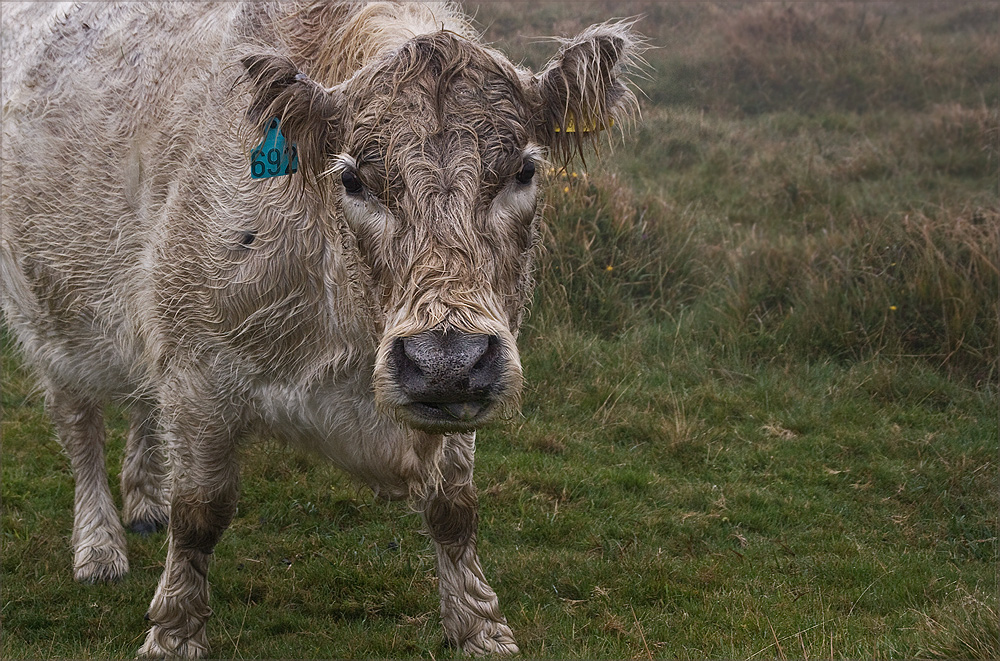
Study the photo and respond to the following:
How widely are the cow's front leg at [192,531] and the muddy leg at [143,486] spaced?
4.47ft

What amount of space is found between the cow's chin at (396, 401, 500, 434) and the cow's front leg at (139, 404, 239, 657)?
145 cm

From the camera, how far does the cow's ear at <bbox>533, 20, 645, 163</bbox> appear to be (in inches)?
134

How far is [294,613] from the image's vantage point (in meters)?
4.55

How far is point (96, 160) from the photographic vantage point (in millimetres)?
4504

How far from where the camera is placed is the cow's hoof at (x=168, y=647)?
4.20m

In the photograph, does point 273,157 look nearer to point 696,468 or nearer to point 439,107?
point 439,107

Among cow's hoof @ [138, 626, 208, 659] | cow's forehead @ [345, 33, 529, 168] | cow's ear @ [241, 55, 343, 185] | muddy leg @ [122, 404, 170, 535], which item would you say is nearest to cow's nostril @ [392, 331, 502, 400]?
cow's forehead @ [345, 33, 529, 168]

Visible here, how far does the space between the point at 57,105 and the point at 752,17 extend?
426 inches

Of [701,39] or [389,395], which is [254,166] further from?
[701,39]

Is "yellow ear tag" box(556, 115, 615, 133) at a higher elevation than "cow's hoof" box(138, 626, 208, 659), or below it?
higher

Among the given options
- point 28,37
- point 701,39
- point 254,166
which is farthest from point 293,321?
point 701,39

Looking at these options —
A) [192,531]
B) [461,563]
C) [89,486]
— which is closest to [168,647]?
[192,531]

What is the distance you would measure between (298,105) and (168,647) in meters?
2.44

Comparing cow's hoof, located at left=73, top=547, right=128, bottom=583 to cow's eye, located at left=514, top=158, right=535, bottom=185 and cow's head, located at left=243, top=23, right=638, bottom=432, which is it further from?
cow's eye, located at left=514, top=158, right=535, bottom=185
